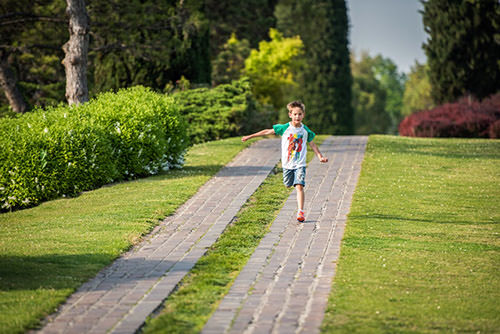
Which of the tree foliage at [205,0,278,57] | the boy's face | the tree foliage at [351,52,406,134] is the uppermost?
the tree foliage at [205,0,278,57]

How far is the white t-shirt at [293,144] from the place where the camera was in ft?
32.0

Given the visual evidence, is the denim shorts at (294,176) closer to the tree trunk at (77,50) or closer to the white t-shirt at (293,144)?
the white t-shirt at (293,144)

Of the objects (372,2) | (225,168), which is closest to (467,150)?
(225,168)

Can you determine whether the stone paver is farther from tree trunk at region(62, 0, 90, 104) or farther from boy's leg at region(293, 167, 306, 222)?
tree trunk at region(62, 0, 90, 104)

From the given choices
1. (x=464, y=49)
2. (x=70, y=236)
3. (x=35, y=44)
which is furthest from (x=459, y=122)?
(x=70, y=236)

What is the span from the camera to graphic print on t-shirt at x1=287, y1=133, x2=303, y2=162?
9.75 metres

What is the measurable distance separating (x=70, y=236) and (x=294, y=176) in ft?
10.9

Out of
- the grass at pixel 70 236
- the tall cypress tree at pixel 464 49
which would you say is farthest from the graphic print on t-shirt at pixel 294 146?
the tall cypress tree at pixel 464 49

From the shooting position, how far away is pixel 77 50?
18.9 metres

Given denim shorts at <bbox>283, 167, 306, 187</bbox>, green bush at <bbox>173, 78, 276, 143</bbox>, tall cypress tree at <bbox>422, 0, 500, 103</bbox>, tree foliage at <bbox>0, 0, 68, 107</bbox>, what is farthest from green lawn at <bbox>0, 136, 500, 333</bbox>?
tall cypress tree at <bbox>422, 0, 500, 103</bbox>

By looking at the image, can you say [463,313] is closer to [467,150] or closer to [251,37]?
[467,150]

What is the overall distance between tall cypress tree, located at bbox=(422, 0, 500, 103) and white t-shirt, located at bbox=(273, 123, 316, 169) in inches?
790

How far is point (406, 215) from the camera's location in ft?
33.3

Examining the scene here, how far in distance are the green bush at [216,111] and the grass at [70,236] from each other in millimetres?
7619
